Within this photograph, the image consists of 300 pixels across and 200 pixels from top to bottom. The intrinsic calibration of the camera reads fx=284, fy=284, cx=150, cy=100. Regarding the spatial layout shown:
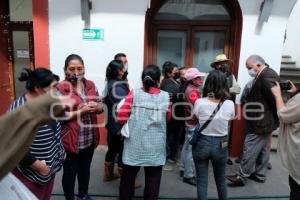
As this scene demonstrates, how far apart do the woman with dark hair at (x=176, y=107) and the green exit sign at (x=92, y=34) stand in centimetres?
111

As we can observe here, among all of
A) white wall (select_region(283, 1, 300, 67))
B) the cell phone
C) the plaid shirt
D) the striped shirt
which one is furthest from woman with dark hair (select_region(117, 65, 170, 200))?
white wall (select_region(283, 1, 300, 67))

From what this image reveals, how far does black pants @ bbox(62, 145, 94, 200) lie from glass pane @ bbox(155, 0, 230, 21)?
2.82 metres

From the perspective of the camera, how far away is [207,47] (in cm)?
481

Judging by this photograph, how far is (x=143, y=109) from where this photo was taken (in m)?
2.49

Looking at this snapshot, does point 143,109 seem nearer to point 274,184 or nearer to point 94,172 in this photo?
point 94,172

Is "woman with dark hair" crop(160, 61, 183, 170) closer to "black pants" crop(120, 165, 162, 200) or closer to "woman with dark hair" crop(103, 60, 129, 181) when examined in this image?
"woman with dark hair" crop(103, 60, 129, 181)

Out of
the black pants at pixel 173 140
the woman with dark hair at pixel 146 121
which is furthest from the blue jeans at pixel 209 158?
the black pants at pixel 173 140

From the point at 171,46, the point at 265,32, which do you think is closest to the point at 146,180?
the point at 171,46

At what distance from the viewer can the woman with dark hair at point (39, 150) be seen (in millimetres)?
1922

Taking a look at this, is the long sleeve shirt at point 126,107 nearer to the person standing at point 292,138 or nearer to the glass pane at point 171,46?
the person standing at point 292,138

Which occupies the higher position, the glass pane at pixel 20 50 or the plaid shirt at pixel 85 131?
the glass pane at pixel 20 50

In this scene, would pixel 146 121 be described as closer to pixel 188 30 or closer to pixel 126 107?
pixel 126 107

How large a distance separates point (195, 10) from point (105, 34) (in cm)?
152

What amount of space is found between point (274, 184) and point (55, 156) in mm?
2878
